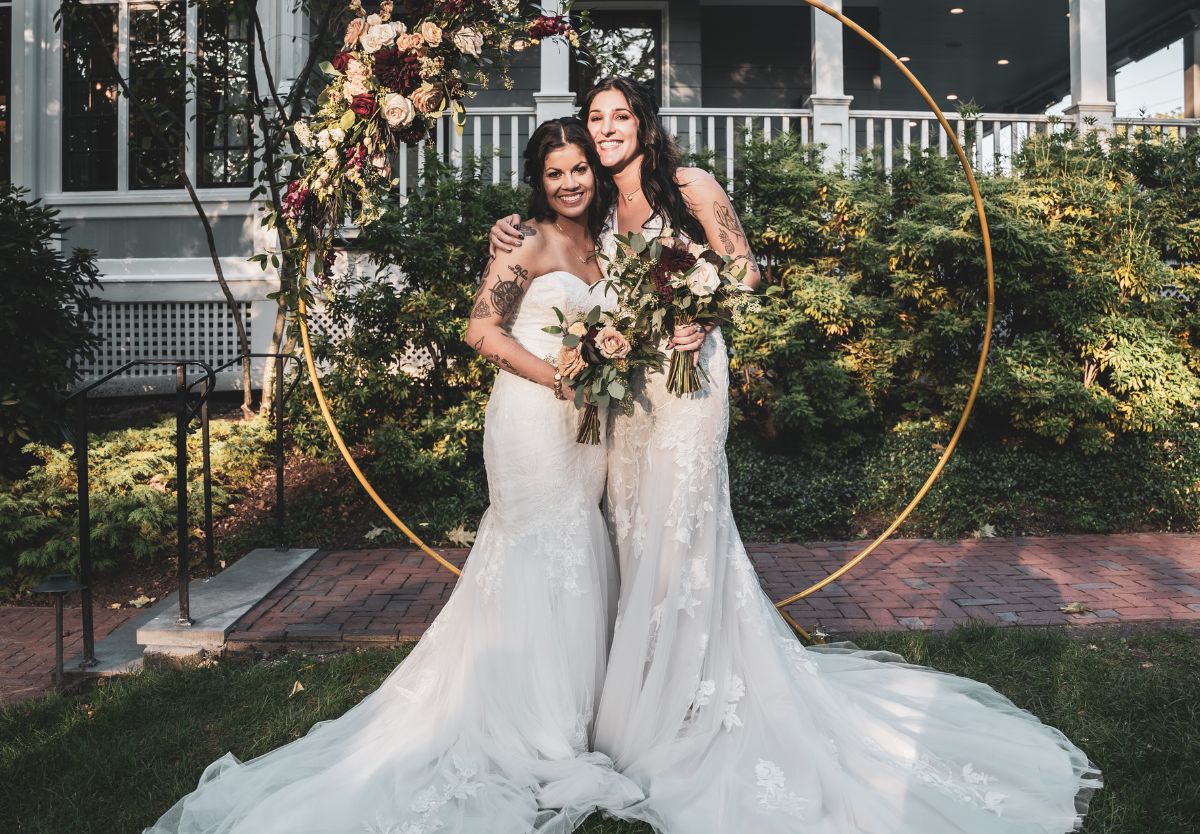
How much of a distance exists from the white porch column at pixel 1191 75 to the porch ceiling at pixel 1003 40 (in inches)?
11.7

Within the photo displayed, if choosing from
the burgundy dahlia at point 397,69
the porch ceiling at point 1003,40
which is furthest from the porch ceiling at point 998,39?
the burgundy dahlia at point 397,69

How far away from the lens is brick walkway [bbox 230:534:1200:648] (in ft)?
16.3

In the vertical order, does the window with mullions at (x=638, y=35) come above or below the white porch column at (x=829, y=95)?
above

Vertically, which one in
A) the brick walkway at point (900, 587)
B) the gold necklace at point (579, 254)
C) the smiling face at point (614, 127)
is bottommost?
the brick walkway at point (900, 587)

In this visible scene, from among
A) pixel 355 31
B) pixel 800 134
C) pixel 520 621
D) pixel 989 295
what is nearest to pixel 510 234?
pixel 355 31

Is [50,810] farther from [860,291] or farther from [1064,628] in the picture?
[860,291]

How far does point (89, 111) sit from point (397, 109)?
9183 mm

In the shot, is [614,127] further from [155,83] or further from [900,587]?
[155,83]

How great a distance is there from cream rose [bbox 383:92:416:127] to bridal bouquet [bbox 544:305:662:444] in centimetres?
105

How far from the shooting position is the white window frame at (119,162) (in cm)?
1033

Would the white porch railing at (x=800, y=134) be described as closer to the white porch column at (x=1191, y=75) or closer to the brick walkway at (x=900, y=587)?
the brick walkway at (x=900, y=587)

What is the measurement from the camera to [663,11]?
12695mm

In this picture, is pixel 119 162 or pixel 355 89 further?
pixel 119 162

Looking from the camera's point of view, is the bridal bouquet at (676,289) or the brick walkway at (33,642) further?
the brick walkway at (33,642)
